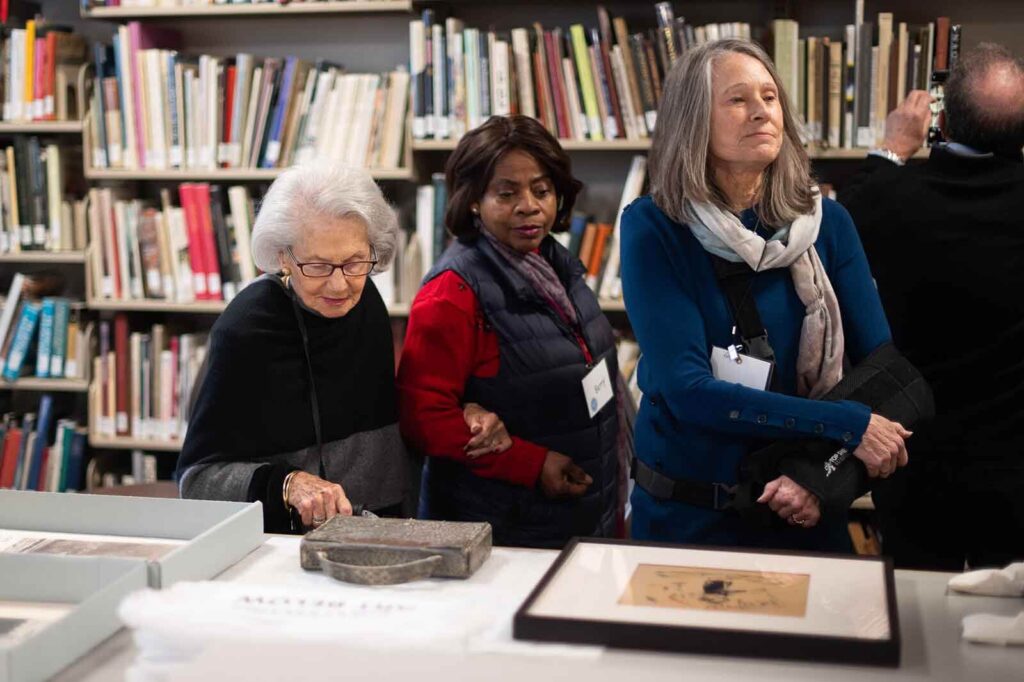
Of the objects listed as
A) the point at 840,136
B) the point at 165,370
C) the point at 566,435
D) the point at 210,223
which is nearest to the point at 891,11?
the point at 840,136

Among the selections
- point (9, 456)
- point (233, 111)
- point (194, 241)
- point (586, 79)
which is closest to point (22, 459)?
point (9, 456)

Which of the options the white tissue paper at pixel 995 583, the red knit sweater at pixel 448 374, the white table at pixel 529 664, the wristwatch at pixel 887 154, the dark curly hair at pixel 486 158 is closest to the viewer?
the white table at pixel 529 664

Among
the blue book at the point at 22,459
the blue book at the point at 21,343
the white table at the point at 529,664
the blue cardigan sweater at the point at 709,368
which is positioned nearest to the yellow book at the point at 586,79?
the blue cardigan sweater at the point at 709,368

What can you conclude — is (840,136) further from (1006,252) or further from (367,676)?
(367,676)

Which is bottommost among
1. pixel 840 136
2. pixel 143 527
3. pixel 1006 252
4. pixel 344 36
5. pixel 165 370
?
pixel 165 370

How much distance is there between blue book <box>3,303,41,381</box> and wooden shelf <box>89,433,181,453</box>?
0.37 metres

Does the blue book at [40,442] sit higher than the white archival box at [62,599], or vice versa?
the white archival box at [62,599]

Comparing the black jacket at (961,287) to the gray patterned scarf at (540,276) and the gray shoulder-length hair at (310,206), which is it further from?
the gray shoulder-length hair at (310,206)

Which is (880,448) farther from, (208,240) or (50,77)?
(50,77)

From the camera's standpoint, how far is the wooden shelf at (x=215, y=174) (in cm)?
366

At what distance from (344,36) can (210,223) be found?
2.76 feet

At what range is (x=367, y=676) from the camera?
3.75ft

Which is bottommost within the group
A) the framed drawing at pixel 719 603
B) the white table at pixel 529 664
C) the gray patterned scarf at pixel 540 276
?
the white table at pixel 529 664

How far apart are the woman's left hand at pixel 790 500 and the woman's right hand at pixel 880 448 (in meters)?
0.11
